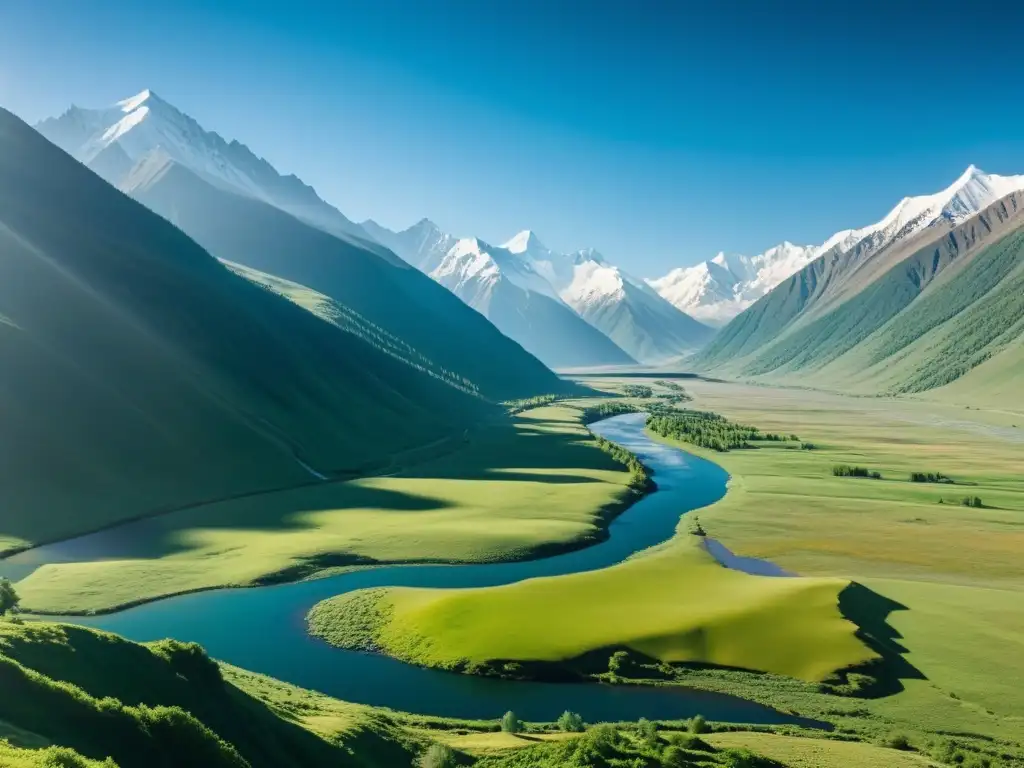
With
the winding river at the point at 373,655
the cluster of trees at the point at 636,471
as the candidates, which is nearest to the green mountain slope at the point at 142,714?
the winding river at the point at 373,655

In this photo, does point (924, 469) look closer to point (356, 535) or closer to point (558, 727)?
point (356, 535)

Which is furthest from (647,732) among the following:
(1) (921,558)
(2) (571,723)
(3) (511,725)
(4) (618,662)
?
(1) (921,558)

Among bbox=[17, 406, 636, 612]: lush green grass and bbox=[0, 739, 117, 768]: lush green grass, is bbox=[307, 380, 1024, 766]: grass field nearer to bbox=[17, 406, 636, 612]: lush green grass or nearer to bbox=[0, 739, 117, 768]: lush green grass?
bbox=[17, 406, 636, 612]: lush green grass

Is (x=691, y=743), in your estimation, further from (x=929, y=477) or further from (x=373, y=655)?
(x=929, y=477)

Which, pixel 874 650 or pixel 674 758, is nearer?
pixel 674 758

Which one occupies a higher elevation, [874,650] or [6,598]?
[874,650]

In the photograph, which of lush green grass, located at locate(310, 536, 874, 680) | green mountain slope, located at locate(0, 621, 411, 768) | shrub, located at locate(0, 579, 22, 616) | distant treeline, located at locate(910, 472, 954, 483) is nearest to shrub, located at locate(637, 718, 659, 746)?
lush green grass, located at locate(310, 536, 874, 680)

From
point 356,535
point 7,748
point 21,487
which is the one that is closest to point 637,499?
point 356,535

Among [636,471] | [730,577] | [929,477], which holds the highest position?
[929,477]
